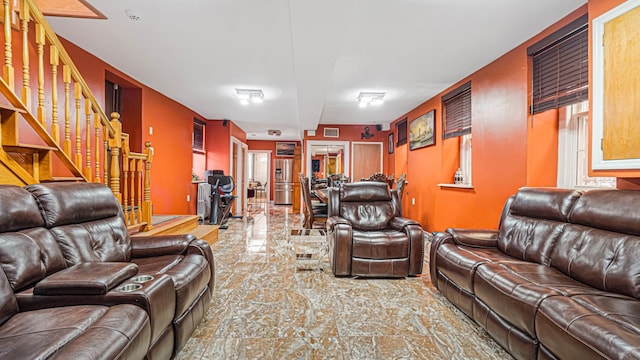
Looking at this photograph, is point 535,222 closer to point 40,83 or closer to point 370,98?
point 370,98

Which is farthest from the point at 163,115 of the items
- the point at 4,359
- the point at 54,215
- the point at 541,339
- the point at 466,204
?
the point at 541,339

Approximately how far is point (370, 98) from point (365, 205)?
2.26m

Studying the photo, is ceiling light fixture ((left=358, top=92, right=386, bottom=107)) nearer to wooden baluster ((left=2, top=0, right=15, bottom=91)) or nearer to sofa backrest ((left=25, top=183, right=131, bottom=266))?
sofa backrest ((left=25, top=183, right=131, bottom=266))

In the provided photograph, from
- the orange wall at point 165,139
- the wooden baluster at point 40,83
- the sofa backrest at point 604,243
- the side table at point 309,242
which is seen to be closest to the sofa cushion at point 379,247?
the side table at point 309,242

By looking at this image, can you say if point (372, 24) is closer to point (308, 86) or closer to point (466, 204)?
point (308, 86)

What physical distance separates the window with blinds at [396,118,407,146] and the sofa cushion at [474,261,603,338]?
16.2 ft

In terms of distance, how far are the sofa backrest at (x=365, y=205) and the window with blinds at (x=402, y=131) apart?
3.34 metres

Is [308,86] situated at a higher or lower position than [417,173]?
higher

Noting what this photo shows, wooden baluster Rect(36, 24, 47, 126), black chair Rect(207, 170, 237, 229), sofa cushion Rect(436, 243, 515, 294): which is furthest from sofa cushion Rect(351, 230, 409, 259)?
black chair Rect(207, 170, 237, 229)

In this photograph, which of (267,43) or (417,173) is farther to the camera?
(417,173)

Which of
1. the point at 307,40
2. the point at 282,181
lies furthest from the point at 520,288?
the point at 282,181

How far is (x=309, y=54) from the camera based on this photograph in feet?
9.46

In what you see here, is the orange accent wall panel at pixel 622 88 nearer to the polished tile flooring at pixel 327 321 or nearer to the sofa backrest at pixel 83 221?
the polished tile flooring at pixel 327 321

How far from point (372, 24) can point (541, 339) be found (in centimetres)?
260
